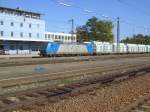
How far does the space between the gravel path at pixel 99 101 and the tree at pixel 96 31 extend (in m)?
122

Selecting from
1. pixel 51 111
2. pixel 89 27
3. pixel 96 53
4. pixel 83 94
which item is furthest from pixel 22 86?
pixel 89 27

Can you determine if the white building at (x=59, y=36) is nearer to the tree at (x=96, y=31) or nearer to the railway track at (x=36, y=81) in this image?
the tree at (x=96, y=31)

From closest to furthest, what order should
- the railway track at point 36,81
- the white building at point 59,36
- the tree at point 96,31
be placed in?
the railway track at point 36,81
the white building at point 59,36
the tree at point 96,31

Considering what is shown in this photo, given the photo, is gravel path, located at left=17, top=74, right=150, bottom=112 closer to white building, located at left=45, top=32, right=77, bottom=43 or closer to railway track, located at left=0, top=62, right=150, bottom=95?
railway track, located at left=0, top=62, right=150, bottom=95

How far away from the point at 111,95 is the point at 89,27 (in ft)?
435

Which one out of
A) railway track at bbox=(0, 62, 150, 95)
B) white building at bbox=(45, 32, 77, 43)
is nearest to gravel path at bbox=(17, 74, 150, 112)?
railway track at bbox=(0, 62, 150, 95)

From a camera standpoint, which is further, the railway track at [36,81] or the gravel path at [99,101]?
the railway track at [36,81]

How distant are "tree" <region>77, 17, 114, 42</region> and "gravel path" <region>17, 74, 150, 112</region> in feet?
401

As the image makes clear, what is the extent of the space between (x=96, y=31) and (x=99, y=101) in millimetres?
130680

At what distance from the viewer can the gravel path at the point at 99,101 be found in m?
9.59

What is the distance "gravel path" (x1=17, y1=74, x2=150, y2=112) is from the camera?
959cm

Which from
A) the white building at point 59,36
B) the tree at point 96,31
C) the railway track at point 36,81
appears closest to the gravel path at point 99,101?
the railway track at point 36,81

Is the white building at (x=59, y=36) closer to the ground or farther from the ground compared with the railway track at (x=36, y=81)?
farther from the ground

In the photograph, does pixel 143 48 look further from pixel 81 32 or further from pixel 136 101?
pixel 136 101
